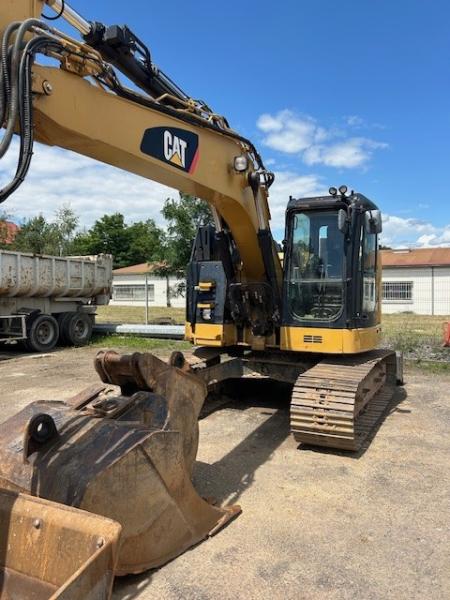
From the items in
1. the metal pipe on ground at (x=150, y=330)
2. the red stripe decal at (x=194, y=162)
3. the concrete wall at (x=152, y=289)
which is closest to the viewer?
the red stripe decal at (x=194, y=162)

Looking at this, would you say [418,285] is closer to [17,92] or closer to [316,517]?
[316,517]

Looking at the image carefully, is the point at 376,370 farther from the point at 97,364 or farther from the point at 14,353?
the point at 14,353

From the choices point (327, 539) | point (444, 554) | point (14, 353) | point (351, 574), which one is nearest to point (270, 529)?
point (327, 539)

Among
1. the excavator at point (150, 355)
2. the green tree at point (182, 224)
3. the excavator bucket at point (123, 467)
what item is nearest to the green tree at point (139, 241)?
the green tree at point (182, 224)

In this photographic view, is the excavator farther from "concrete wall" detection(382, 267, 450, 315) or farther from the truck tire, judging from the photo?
"concrete wall" detection(382, 267, 450, 315)

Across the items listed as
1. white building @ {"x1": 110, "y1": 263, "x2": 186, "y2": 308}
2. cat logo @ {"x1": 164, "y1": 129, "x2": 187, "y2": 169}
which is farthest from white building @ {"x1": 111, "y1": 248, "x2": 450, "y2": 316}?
cat logo @ {"x1": 164, "y1": 129, "x2": 187, "y2": 169}

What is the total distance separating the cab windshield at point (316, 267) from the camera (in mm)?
6539

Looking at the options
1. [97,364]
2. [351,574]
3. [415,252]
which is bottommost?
[351,574]

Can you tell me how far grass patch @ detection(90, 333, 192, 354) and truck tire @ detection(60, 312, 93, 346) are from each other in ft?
1.01

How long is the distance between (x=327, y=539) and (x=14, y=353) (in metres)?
12.1

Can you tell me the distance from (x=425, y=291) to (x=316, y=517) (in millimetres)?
29640

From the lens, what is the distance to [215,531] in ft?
13.1

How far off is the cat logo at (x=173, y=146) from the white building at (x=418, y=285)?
27.7 metres

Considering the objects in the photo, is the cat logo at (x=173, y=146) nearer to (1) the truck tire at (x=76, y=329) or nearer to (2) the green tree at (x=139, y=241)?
(1) the truck tire at (x=76, y=329)
